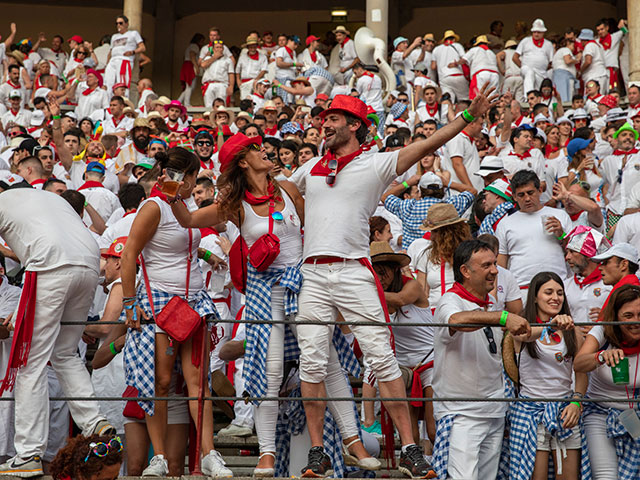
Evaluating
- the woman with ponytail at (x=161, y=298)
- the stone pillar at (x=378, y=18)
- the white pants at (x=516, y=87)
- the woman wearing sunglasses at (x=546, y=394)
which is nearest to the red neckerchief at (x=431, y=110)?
the white pants at (x=516, y=87)

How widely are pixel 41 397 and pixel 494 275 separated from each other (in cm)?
285

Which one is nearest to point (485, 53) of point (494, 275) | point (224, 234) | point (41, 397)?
point (224, 234)

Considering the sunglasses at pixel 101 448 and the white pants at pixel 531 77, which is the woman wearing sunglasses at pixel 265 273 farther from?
the white pants at pixel 531 77

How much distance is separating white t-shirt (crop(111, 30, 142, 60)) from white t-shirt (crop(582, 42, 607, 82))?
28.7 ft

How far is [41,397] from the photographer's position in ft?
20.4

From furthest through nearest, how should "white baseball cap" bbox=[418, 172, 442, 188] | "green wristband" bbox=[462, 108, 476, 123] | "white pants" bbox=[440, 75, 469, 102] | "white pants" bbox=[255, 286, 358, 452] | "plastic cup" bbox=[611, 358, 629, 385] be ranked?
"white pants" bbox=[440, 75, 469, 102], "white baseball cap" bbox=[418, 172, 442, 188], "plastic cup" bbox=[611, 358, 629, 385], "white pants" bbox=[255, 286, 358, 452], "green wristband" bbox=[462, 108, 476, 123]

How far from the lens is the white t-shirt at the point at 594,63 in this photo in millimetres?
19234

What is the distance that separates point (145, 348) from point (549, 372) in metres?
2.56

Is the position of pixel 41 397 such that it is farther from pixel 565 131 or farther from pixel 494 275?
pixel 565 131

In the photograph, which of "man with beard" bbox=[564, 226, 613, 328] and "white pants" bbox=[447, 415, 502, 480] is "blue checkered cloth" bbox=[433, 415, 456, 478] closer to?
"white pants" bbox=[447, 415, 502, 480]

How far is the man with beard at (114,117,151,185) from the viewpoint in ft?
42.4

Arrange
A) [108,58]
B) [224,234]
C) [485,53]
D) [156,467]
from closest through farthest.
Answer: [156,467]
[224,234]
[485,53]
[108,58]

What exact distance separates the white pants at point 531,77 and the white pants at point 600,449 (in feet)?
42.8

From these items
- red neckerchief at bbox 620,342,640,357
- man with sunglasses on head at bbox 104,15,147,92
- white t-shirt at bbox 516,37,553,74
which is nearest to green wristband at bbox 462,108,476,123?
red neckerchief at bbox 620,342,640,357
